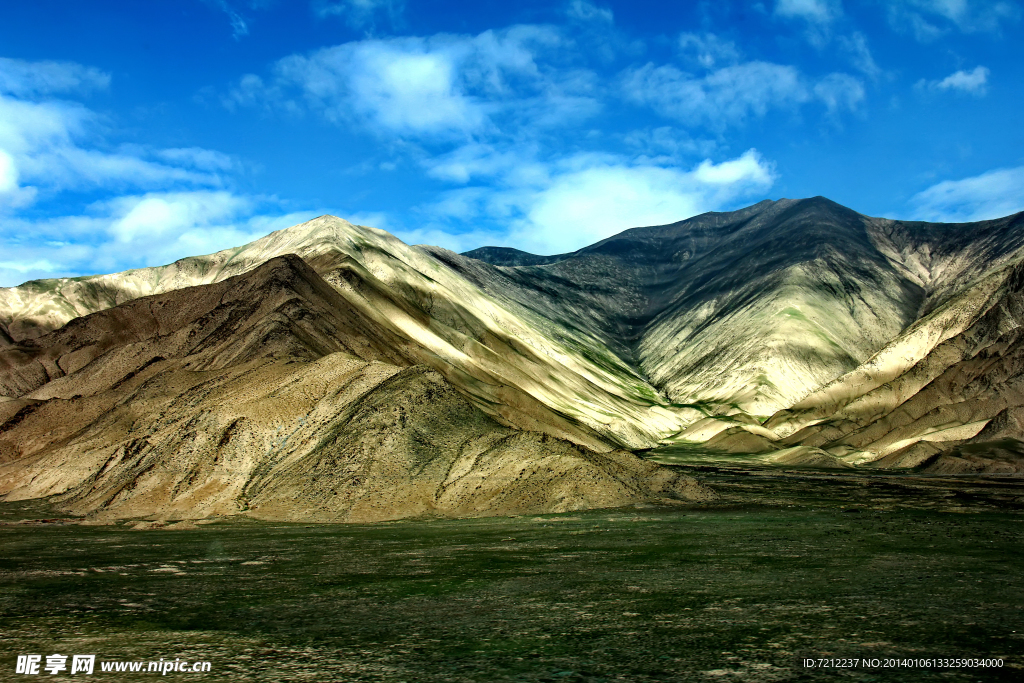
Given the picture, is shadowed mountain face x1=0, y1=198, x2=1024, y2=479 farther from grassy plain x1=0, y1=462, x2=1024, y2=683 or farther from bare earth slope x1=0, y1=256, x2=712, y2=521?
grassy plain x1=0, y1=462, x2=1024, y2=683

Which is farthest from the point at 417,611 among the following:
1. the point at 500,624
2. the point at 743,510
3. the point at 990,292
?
the point at 990,292

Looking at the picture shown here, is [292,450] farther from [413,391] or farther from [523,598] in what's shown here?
[523,598]

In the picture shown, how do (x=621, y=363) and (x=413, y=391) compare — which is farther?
(x=621, y=363)

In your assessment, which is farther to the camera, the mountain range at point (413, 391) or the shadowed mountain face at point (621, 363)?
the shadowed mountain face at point (621, 363)

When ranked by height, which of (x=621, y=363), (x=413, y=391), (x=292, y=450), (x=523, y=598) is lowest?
(x=523, y=598)

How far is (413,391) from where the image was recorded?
183ft

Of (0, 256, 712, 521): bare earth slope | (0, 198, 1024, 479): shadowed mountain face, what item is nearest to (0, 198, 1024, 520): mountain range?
(0, 256, 712, 521): bare earth slope

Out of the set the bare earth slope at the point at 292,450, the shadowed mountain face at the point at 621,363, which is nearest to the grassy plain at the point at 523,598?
the bare earth slope at the point at 292,450

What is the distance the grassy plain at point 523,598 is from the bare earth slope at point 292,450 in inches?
207

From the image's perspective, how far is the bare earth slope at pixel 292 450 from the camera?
47125 millimetres

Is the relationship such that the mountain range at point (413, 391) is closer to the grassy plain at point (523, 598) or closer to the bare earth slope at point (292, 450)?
the bare earth slope at point (292, 450)

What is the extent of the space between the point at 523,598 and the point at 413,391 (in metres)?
34.4

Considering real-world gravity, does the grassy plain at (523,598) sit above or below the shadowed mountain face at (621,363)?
below

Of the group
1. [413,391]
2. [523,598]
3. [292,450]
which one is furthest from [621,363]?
[523,598]
